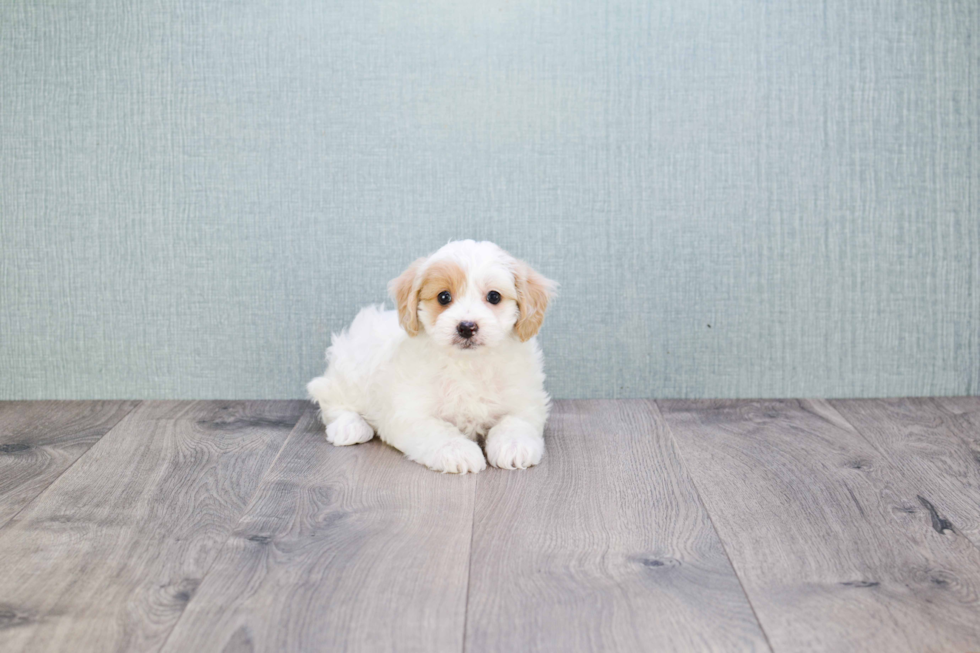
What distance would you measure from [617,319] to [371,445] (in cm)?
84

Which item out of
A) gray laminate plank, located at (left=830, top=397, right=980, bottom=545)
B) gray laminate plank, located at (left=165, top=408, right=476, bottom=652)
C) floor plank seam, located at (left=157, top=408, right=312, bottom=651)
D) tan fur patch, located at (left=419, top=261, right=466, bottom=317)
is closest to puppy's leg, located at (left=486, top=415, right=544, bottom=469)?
gray laminate plank, located at (left=165, top=408, right=476, bottom=652)

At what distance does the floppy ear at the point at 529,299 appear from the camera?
1963mm

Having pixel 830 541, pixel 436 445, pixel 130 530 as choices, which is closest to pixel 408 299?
pixel 436 445

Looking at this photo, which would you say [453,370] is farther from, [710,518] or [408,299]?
[710,518]

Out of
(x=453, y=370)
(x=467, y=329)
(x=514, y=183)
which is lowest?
(x=453, y=370)

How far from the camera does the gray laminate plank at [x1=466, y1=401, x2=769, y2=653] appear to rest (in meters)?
1.21

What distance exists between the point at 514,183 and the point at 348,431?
0.87m

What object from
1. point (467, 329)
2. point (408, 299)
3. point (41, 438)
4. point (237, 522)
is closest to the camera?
point (237, 522)

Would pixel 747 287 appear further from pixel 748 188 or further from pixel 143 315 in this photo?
pixel 143 315

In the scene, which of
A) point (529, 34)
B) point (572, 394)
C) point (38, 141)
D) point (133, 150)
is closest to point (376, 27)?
point (529, 34)

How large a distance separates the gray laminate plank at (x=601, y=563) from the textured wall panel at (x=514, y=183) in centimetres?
68

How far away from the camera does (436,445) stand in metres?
1.93

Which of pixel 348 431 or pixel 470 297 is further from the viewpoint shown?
pixel 348 431

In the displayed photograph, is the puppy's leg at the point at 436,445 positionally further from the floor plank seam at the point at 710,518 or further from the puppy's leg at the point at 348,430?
the floor plank seam at the point at 710,518
